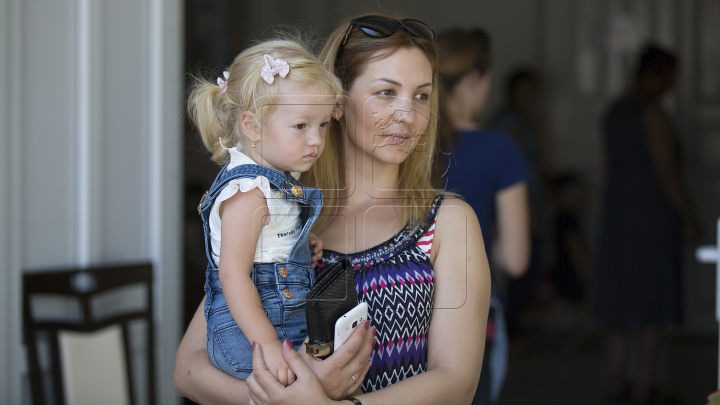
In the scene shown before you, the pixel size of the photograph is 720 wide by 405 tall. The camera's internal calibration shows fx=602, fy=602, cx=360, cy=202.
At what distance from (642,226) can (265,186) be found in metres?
2.04

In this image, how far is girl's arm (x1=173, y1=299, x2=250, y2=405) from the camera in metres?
0.77

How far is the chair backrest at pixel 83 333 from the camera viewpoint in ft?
6.36

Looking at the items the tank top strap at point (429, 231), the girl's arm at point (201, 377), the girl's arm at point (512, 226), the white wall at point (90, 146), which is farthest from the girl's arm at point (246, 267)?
the white wall at point (90, 146)

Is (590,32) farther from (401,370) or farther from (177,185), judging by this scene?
(401,370)

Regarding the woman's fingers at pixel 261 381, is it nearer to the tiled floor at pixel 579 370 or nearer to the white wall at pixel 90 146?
the white wall at pixel 90 146

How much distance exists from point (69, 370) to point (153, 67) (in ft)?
3.65

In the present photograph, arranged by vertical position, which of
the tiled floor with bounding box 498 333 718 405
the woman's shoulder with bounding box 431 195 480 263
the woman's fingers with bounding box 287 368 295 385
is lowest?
the tiled floor with bounding box 498 333 718 405

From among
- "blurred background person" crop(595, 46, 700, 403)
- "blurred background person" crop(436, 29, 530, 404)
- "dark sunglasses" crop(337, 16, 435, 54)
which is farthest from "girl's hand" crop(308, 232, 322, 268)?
"blurred background person" crop(595, 46, 700, 403)

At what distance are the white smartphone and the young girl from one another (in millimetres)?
69

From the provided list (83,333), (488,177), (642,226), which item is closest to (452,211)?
(488,177)

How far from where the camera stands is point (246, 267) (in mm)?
694

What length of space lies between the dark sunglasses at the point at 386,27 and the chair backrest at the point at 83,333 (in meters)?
1.62

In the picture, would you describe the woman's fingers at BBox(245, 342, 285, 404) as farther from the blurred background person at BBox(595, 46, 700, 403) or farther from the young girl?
the blurred background person at BBox(595, 46, 700, 403)

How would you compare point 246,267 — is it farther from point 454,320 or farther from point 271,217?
point 454,320
